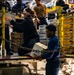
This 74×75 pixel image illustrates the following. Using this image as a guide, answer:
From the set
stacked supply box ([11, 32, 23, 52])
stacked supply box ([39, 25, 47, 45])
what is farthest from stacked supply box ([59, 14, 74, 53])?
stacked supply box ([11, 32, 23, 52])

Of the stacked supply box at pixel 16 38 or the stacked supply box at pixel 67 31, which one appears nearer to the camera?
the stacked supply box at pixel 67 31

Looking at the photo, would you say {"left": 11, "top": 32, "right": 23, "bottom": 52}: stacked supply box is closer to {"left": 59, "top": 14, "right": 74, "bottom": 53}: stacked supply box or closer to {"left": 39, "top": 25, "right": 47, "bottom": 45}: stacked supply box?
{"left": 39, "top": 25, "right": 47, "bottom": 45}: stacked supply box

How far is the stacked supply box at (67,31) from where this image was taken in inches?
445

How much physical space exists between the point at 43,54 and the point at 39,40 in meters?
3.05

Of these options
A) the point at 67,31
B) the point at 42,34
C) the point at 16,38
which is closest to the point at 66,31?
the point at 67,31

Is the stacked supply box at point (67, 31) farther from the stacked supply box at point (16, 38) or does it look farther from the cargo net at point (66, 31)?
the stacked supply box at point (16, 38)

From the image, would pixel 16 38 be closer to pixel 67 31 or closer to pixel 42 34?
pixel 42 34

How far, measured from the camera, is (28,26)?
1132 centimetres

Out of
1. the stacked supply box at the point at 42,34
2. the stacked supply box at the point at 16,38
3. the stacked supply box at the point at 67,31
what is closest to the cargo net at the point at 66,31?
the stacked supply box at the point at 67,31

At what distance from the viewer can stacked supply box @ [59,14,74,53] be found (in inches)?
445

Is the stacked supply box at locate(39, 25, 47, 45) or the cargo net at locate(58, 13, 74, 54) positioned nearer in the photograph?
the cargo net at locate(58, 13, 74, 54)

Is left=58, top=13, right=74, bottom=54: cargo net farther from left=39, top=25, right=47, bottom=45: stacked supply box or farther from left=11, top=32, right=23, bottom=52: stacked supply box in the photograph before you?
left=11, top=32, right=23, bottom=52: stacked supply box

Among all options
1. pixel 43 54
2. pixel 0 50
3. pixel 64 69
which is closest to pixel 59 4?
pixel 64 69

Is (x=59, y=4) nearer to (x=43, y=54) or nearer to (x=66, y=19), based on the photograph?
(x=66, y=19)
